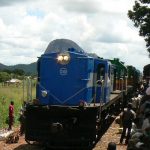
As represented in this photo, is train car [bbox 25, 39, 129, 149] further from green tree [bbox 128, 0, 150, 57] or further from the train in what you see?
green tree [bbox 128, 0, 150, 57]

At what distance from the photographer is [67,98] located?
15.5 metres

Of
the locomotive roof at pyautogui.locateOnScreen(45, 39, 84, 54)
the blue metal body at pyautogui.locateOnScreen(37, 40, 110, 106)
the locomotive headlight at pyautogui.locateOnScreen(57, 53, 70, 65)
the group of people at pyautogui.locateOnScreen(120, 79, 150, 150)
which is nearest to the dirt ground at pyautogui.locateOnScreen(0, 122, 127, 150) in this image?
the group of people at pyautogui.locateOnScreen(120, 79, 150, 150)

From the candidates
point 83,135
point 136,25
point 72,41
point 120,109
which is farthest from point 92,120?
point 136,25

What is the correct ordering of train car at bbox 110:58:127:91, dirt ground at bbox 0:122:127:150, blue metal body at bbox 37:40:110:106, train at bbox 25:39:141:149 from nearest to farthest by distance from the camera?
train at bbox 25:39:141:149 → blue metal body at bbox 37:40:110:106 → dirt ground at bbox 0:122:127:150 → train car at bbox 110:58:127:91

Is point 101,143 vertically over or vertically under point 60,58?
under

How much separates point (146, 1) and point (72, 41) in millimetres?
22252

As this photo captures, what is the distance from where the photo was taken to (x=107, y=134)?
59.1 feet

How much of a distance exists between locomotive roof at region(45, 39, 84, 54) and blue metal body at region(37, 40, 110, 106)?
0.11 feet

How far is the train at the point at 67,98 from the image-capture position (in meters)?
14.4

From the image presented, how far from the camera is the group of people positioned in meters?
9.60

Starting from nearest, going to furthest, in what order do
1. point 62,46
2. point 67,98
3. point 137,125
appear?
point 62,46 → point 67,98 → point 137,125

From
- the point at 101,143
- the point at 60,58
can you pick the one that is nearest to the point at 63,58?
the point at 60,58

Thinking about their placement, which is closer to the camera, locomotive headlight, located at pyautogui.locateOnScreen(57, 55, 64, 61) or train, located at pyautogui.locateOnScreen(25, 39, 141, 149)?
train, located at pyautogui.locateOnScreen(25, 39, 141, 149)

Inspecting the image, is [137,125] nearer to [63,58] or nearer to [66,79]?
[66,79]
